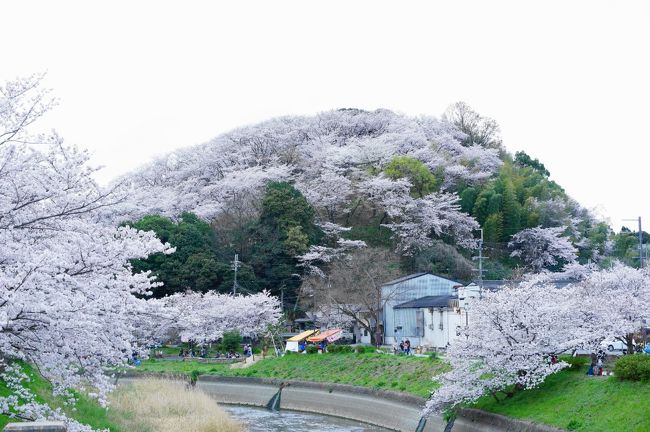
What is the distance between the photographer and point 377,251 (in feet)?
181

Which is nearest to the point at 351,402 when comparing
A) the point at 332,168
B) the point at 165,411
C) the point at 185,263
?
the point at 165,411

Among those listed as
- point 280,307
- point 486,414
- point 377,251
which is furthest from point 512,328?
point 280,307

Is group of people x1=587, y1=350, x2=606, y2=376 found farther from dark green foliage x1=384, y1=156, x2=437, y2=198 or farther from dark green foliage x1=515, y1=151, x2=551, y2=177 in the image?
dark green foliage x1=515, y1=151, x2=551, y2=177

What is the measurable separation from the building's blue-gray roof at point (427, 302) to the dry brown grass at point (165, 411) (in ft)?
Answer: 62.1

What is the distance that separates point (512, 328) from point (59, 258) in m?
18.4

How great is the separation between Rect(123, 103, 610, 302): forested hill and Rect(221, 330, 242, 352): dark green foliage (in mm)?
4577

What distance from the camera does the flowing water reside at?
1288 inches

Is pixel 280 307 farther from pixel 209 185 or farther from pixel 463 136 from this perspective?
pixel 463 136

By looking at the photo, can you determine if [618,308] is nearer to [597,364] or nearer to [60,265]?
[597,364]

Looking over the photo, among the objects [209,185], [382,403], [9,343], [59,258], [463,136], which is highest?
[463,136]

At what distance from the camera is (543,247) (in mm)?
64188

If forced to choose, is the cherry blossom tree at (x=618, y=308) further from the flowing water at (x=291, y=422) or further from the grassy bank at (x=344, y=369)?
the flowing water at (x=291, y=422)

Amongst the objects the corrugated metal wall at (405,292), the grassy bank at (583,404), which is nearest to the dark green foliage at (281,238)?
the corrugated metal wall at (405,292)

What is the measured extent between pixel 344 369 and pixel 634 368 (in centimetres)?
2128
